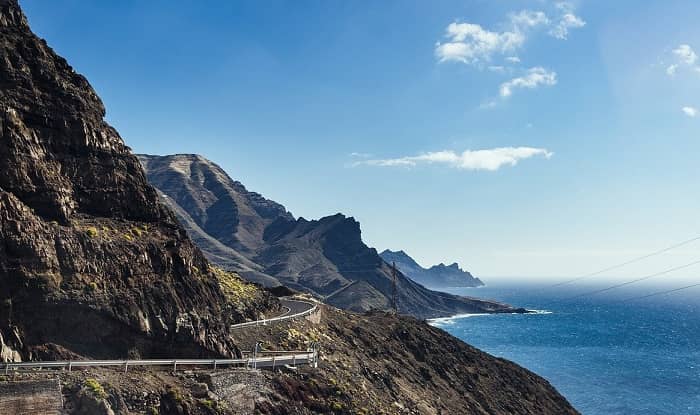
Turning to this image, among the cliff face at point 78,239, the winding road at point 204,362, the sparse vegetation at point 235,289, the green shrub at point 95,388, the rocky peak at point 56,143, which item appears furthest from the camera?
the sparse vegetation at point 235,289

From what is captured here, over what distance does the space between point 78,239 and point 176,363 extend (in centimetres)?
968

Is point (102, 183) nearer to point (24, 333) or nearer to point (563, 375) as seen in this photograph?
point (24, 333)

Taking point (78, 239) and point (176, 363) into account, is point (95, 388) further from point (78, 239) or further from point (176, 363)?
point (78, 239)

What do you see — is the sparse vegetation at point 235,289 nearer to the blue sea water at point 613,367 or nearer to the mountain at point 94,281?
the mountain at point 94,281

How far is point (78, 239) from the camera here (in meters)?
32.0

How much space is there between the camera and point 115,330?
30906 millimetres

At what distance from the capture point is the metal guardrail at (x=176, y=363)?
2558 centimetres

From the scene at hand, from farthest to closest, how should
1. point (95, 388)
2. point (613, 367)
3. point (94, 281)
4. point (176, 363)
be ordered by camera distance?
point (613, 367)
point (176, 363)
point (94, 281)
point (95, 388)

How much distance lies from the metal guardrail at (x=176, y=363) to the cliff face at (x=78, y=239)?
1.18 m

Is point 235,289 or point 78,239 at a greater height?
point 78,239

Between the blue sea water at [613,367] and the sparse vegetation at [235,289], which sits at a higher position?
the sparse vegetation at [235,289]

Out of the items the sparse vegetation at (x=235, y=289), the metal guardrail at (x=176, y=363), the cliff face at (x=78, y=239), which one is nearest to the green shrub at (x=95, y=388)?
the metal guardrail at (x=176, y=363)

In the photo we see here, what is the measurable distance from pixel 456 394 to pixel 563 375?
71861 millimetres

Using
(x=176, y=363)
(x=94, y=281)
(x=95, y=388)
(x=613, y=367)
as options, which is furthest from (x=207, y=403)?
(x=613, y=367)
